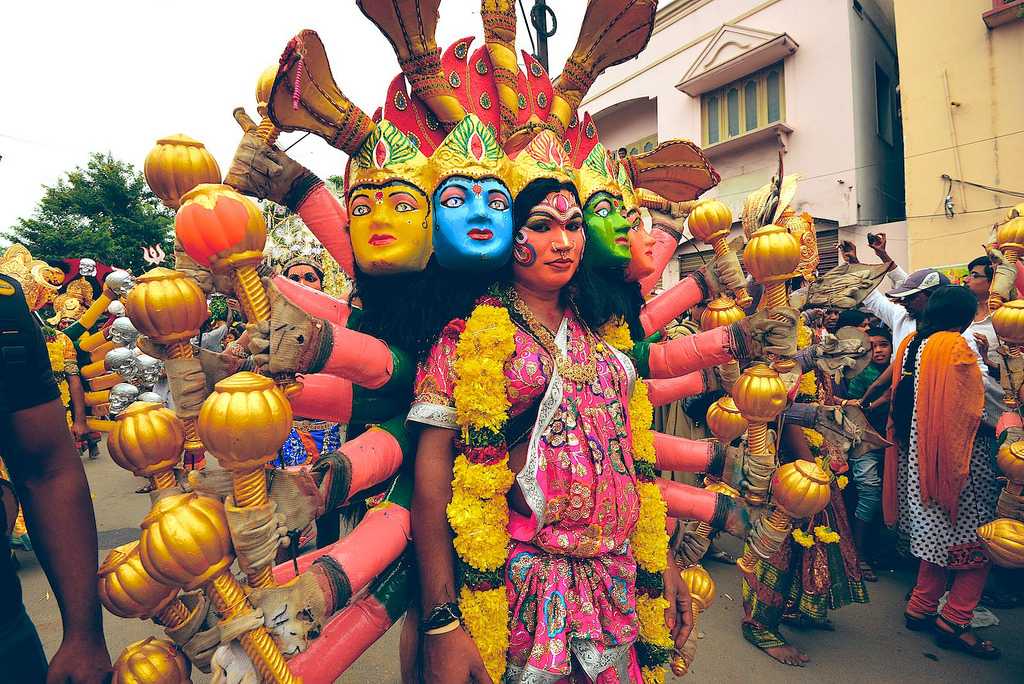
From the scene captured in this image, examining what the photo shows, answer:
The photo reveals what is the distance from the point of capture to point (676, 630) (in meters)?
1.86

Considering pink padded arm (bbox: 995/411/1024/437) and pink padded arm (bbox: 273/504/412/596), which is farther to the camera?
pink padded arm (bbox: 995/411/1024/437)

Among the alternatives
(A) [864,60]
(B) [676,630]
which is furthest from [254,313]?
(A) [864,60]

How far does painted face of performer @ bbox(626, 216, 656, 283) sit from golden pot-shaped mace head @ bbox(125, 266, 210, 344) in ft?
4.79

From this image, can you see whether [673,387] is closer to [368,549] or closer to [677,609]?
[677,609]

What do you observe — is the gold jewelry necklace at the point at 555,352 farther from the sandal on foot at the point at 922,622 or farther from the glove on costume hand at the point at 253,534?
the sandal on foot at the point at 922,622

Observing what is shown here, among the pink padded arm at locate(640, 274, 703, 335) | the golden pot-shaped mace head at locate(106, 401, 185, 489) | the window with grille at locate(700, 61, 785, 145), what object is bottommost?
the golden pot-shaped mace head at locate(106, 401, 185, 489)

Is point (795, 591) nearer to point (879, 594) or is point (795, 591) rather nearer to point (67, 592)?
point (879, 594)

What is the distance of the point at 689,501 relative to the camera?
1.91 metres

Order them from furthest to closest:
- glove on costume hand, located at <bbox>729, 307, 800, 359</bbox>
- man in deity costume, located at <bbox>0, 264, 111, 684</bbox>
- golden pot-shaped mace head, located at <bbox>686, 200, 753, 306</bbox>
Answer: golden pot-shaped mace head, located at <bbox>686, 200, 753, 306</bbox> < glove on costume hand, located at <bbox>729, 307, 800, 359</bbox> < man in deity costume, located at <bbox>0, 264, 111, 684</bbox>

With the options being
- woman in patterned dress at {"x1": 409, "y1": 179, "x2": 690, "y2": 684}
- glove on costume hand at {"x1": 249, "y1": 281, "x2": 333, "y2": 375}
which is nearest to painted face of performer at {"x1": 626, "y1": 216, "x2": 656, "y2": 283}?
woman in patterned dress at {"x1": 409, "y1": 179, "x2": 690, "y2": 684}

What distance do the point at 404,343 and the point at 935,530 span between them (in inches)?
136

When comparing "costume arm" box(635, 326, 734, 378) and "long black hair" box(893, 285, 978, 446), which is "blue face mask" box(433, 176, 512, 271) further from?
"long black hair" box(893, 285, 978, 446)

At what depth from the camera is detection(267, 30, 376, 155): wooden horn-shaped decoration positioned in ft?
4.49

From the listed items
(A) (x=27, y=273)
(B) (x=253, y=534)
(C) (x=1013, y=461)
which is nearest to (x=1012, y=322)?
(C) (x=1013, y=461)
